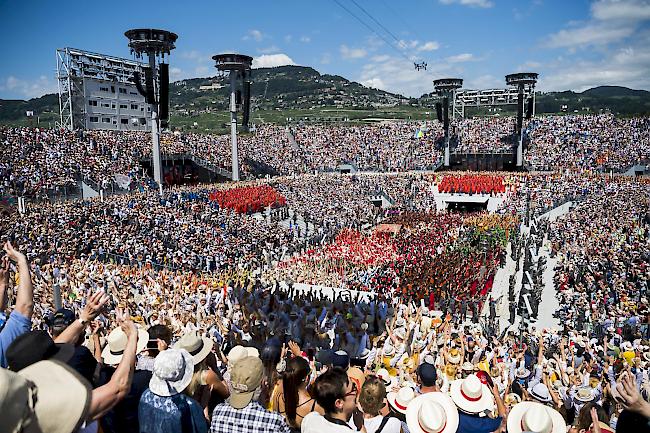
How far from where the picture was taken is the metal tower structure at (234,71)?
1591 inches

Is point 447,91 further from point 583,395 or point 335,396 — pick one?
point 335,396

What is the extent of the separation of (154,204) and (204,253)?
6.82 metres

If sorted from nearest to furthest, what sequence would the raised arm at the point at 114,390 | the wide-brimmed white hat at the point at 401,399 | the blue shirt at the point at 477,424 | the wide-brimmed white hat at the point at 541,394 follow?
the raised arm at the point at 114,390, the blue shirt at the point at 477,424, the wide-brimmed white hat at the point at 401,399, the wide-brimmed white hat at the point at 541,394

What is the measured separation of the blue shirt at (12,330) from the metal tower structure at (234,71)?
37.4 metres

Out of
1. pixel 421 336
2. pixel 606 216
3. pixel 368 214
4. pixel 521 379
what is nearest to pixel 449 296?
pixel 421 336

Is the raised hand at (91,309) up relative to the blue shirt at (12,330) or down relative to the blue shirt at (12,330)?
up

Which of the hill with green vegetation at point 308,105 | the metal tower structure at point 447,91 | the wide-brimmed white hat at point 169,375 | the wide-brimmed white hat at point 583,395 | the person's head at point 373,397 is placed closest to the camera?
the wide-brimmed white hat at point 169,375

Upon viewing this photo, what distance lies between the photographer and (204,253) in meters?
20.1

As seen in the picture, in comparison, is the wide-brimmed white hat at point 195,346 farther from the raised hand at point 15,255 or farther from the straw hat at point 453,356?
the straw hat at point 453,356

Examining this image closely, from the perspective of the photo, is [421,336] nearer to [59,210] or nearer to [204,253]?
[204,253]

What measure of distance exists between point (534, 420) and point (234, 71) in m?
41.2

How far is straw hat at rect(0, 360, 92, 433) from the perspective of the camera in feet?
5.87

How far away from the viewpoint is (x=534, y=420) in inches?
134

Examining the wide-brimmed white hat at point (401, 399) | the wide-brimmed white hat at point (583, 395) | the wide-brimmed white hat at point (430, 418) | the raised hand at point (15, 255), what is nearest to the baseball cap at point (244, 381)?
the wide-brimmed white hat at point (430, 418)
